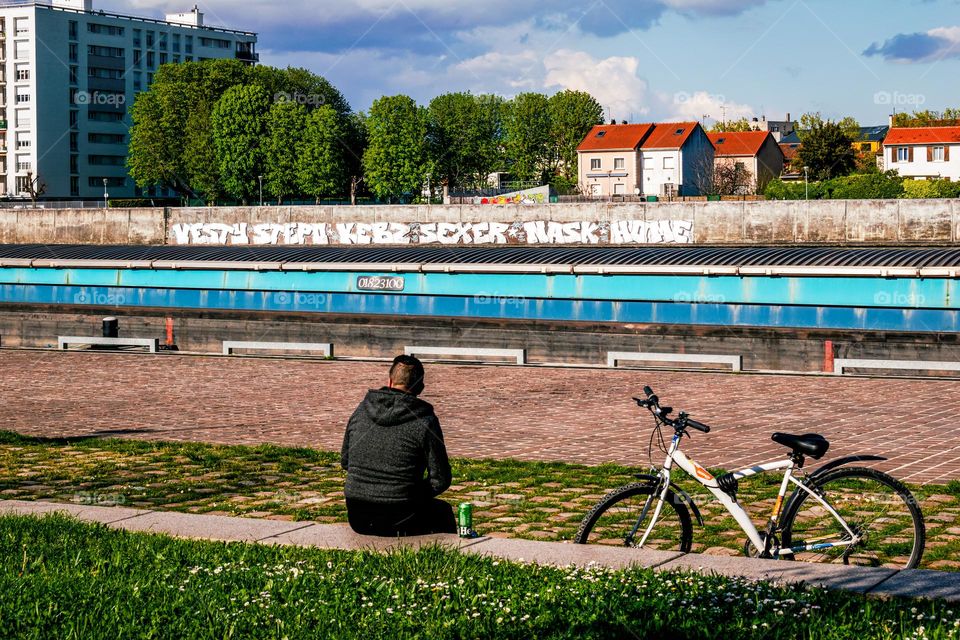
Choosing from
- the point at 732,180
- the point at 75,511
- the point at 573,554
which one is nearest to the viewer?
the point at 573,554

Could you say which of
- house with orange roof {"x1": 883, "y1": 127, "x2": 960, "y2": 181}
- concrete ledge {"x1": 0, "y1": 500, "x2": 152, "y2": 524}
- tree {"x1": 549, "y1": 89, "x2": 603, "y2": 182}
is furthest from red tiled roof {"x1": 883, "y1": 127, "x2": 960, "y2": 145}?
concrete ledge {"x1": 0, "y1": 500, "x2": 152, "y2": 524}

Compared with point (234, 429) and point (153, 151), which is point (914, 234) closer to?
point (234, 429)

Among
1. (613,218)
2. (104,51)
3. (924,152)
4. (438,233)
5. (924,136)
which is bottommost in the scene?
(438,233)

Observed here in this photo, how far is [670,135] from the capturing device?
389 ft

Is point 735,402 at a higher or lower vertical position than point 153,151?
lower

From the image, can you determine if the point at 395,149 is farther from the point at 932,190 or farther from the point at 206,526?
the point at 206,526

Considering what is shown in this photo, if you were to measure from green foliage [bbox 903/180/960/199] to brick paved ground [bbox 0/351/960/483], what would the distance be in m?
58.8

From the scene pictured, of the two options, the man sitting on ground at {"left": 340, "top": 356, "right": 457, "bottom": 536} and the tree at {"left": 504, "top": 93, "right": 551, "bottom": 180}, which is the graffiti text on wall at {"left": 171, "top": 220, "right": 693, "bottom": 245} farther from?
the tree at {"left": 504, "top": 93, "right": 551, "bottom": 180}

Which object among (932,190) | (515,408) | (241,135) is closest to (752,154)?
(932,190)

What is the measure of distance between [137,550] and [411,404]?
2207mm

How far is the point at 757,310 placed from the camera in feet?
102

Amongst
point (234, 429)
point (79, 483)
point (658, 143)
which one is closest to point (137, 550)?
point (79, 483)

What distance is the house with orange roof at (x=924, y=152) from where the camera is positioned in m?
120

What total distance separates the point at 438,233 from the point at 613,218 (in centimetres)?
898
